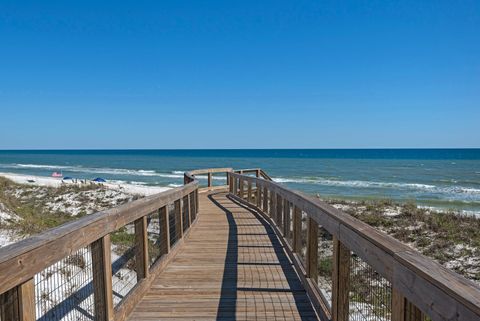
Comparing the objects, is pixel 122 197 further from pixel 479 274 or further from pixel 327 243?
pixel 479 274

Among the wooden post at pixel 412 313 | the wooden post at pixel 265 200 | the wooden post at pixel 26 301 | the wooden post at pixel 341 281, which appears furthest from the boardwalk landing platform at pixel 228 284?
the wooden post at pixel 265 200

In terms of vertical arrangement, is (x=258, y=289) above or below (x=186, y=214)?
below

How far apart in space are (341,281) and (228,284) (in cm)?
194

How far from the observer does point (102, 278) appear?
3.09 m

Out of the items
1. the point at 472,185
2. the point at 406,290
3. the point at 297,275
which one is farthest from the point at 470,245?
the point at 472,185

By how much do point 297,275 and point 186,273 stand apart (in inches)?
56.4

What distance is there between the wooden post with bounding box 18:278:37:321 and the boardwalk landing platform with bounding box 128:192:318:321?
1.71 m

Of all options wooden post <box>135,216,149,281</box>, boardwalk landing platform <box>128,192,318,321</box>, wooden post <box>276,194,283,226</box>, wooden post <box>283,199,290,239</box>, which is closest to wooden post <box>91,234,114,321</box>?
boardwalk landing platform <box>128,192,318,321</box>

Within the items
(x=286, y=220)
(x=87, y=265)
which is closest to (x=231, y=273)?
(x=286, y=220)

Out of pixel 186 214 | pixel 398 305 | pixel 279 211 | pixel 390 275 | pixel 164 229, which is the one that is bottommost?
pixel 186 214

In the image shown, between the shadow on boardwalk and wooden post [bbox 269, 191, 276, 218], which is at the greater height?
wooden post [bbox 269, 191, 276, 218]

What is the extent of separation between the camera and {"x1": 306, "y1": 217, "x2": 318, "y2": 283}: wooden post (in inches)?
160

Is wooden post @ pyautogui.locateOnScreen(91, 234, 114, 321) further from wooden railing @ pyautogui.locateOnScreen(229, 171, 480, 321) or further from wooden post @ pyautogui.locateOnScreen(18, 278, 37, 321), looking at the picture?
wooden railing @ pyautogui.locateOnScreen(229, 171, 480, 321)

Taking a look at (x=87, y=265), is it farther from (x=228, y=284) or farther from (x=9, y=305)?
(x=9, y=305)
